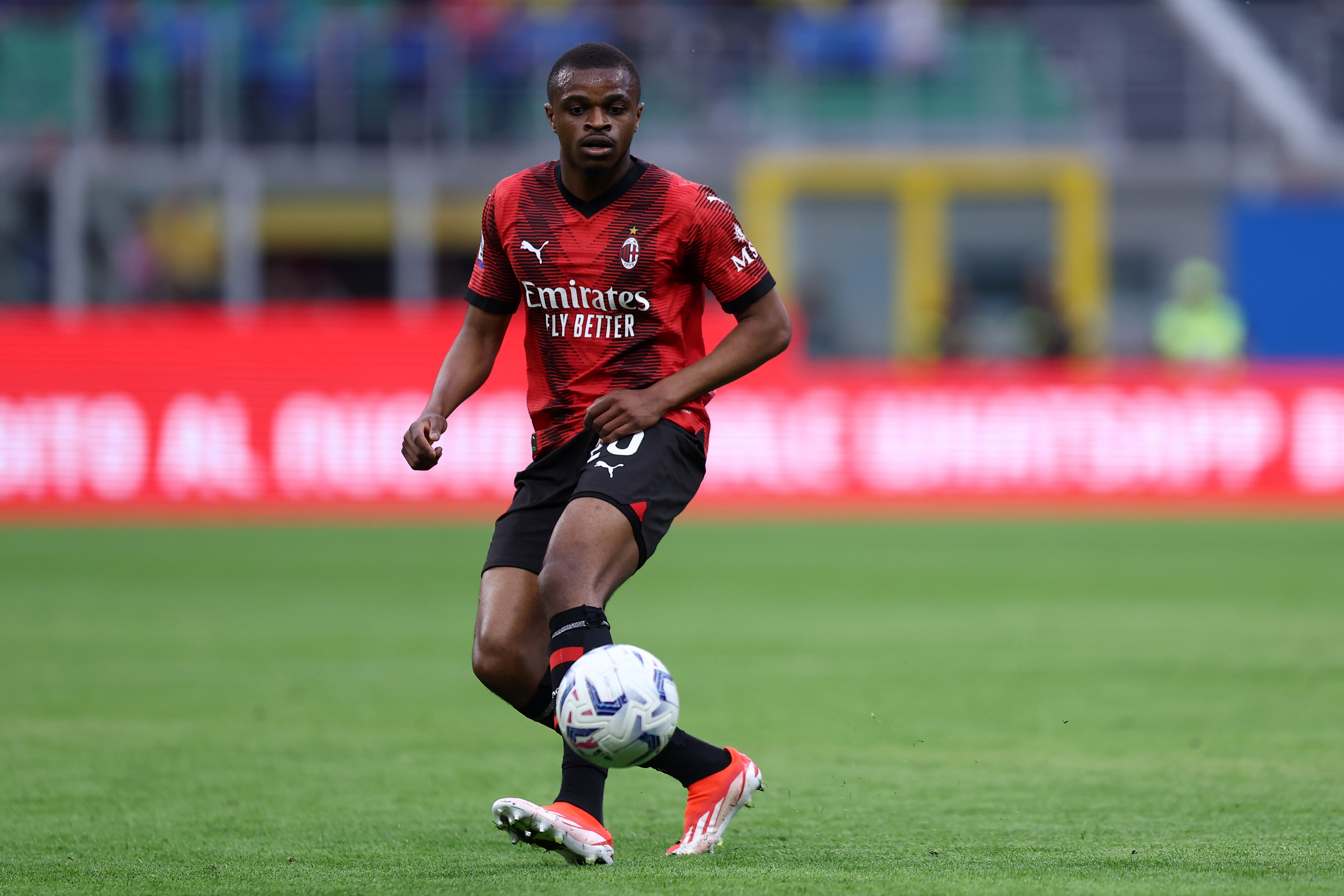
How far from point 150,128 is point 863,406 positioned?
32.5 feet

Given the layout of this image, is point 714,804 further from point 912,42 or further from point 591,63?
point 912,42

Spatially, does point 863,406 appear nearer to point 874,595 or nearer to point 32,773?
point 874,595

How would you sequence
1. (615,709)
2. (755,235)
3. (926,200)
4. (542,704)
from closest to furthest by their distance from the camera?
(615,709) → (542,704) → (755,235) → (926,200)

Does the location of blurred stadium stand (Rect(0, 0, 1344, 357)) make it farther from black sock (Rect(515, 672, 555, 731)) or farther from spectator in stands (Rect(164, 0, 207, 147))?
black sock (Rect(515, 672, 555, 731))

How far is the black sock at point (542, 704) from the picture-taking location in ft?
17.3

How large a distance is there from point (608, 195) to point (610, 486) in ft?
2.70

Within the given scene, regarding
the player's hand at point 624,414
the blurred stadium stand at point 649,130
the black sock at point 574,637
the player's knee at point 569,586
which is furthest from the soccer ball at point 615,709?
the blurred stadium stand at point 649,130

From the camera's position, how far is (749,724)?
7.64 meters

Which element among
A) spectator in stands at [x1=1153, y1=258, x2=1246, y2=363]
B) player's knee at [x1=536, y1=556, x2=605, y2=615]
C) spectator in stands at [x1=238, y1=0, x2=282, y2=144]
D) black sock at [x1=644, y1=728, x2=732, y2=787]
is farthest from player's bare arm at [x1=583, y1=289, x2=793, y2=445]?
spectator in stands at [x1=238, y1=0, x2=282, y2=144]

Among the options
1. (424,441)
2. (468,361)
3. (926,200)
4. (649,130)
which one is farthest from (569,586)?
(926,200)

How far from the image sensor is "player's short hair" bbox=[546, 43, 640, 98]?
4.95m

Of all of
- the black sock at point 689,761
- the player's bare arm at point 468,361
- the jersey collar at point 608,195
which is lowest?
the black sock at point 689,761

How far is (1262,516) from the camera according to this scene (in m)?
17.6

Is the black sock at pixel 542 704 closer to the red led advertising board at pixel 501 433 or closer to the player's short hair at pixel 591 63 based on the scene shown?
the player's short hair at pixel 591 63
